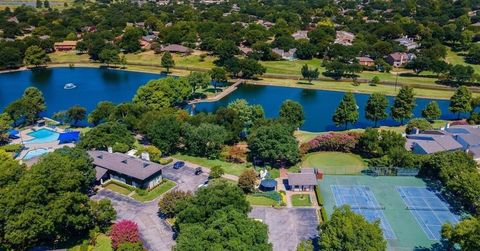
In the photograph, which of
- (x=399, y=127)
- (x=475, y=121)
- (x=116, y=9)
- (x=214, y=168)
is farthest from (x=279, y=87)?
(x=116, y=9)

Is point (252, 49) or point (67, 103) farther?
point (252, 49)

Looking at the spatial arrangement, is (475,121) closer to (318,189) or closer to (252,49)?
(318,189)

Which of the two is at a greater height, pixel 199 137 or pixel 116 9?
pixel 116 9

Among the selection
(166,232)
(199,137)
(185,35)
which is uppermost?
(185,35)

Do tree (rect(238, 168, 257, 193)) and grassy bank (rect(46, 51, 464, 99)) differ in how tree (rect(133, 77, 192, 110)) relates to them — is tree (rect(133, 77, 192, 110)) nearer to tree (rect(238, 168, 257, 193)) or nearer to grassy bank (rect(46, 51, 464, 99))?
grassy bank (rect(46, 51, 464, 99))

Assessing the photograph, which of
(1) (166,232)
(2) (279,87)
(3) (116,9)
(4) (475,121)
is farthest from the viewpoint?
(3) (116,9)

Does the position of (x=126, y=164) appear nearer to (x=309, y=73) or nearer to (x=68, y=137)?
(x=68, y=137)
